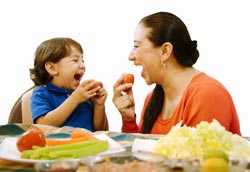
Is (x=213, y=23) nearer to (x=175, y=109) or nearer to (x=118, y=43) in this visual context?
(x=118, y=43)

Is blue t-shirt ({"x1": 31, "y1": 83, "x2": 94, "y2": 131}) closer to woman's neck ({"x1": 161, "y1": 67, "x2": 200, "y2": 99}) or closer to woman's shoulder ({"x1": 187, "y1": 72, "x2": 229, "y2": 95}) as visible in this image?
woman's neck ({"x1": 161, "y1": 67, "x2": 200, "y2": 99})

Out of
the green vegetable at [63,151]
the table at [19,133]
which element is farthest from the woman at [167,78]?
the green vegetable at [63,151]

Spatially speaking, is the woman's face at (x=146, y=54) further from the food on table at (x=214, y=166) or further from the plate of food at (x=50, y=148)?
the food on table at (x=214, y=166)

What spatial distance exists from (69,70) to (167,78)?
1.40 ft

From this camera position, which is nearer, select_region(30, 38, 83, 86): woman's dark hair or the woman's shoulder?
the woman's shoulder

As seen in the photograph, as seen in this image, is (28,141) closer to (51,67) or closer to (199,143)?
(199,143)

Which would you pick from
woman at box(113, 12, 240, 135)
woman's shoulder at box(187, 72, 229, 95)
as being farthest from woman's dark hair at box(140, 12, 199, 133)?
woman's shoulder at box(187, 72, 229, 95)

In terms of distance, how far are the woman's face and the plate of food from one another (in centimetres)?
63

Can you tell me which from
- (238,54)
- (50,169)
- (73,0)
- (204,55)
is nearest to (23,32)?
(73,0)

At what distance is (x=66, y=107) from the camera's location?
199 cm

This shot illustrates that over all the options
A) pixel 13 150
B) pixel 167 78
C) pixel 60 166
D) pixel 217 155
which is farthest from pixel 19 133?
pixel 217 155

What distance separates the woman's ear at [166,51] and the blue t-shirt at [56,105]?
40 cm

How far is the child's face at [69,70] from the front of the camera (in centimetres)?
214

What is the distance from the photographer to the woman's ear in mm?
1938
